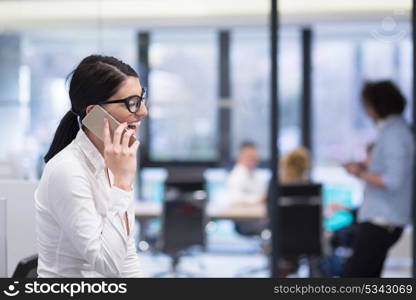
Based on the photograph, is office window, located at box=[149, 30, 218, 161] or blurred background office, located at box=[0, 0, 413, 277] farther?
office window, located at box=[149, 30, 218, 161]

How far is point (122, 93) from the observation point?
1.85 meters

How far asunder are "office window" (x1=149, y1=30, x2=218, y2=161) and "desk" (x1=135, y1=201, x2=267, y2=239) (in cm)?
203

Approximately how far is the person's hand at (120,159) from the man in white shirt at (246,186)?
538 cm

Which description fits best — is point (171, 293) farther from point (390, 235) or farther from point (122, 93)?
point (390, 235)

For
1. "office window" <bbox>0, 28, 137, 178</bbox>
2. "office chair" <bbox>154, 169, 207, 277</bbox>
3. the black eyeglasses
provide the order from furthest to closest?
"office chair" <bbox>154, 169, 207, 277</bbox>
"office window" <bbox>0, 28, 137, 178</bbox>
the black eyeglasses

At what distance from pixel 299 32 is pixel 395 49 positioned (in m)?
1.06

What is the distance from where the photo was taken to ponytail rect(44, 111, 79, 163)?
197cm

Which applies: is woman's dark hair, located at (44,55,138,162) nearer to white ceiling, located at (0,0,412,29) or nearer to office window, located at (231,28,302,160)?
white ceiling, located at (0,0,412,29)

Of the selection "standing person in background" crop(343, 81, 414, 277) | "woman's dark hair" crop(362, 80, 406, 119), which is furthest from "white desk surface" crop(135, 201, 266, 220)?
"woman's dark hair" crop(362, 80, 406, 119)

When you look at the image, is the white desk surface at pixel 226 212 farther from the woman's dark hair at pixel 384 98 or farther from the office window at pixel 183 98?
the woman's dark hair at pixel 384 98

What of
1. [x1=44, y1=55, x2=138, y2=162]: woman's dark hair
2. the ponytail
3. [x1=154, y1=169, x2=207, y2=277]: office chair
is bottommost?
[x1=154, y1=169, x2=207, y2=277]: office chair

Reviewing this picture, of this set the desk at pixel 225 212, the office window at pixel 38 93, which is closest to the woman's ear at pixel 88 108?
the office window at pixel 38 93

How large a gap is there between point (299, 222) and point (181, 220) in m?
1.19

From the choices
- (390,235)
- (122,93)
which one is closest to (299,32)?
(390,235)
